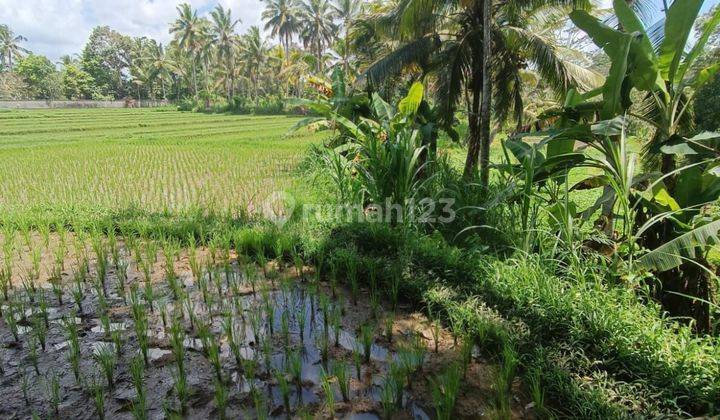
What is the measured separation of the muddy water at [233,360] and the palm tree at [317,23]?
31.0 m

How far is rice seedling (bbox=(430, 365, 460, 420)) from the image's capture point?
1985mm

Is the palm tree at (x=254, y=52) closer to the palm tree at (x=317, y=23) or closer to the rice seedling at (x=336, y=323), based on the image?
the palm tree at (x=317, y=23)

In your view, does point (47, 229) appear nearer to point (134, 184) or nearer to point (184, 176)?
point (134, 184)

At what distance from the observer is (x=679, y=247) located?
253cm

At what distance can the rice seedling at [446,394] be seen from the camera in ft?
6.51

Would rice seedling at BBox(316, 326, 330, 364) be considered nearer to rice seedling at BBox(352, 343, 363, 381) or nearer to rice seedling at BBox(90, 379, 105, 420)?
rice seedling at BBox(352, 343, 363, 381)

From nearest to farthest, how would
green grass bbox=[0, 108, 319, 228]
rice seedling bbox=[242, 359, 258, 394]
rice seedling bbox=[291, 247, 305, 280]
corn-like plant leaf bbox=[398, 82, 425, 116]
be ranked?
rice seedling bbox=[242, 359, 258, 394] < rice seedling bbox=[291, 247, 305, 280] < corn-like plant leaf bbox=[398, 82, 425, 116] < green grass bbox=[0, 108, 319, 228]

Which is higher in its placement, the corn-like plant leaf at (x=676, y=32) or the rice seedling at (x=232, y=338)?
the corn-like plant leaf at (x=676, y=32)

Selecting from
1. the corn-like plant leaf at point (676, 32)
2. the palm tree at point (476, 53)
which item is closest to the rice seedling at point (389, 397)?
the corn-like plant leaf at point (676, 32)

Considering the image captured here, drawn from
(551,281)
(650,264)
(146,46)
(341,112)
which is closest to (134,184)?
(341,112)

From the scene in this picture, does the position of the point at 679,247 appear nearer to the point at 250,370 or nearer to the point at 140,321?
the point at 250,370

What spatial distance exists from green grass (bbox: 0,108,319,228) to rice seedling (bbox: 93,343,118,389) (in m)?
2.91

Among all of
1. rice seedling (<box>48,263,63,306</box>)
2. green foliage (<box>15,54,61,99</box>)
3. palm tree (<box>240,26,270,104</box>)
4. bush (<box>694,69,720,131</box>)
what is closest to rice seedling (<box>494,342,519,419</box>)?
rice seedling (<box>48,263,63,306</box>)

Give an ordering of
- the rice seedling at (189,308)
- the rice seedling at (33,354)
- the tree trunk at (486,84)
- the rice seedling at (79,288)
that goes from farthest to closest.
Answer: the tree trunk at (486,84), the rice seedling at (79,288), the rice seedling at (189,308), the rice seedling at (33,354)
